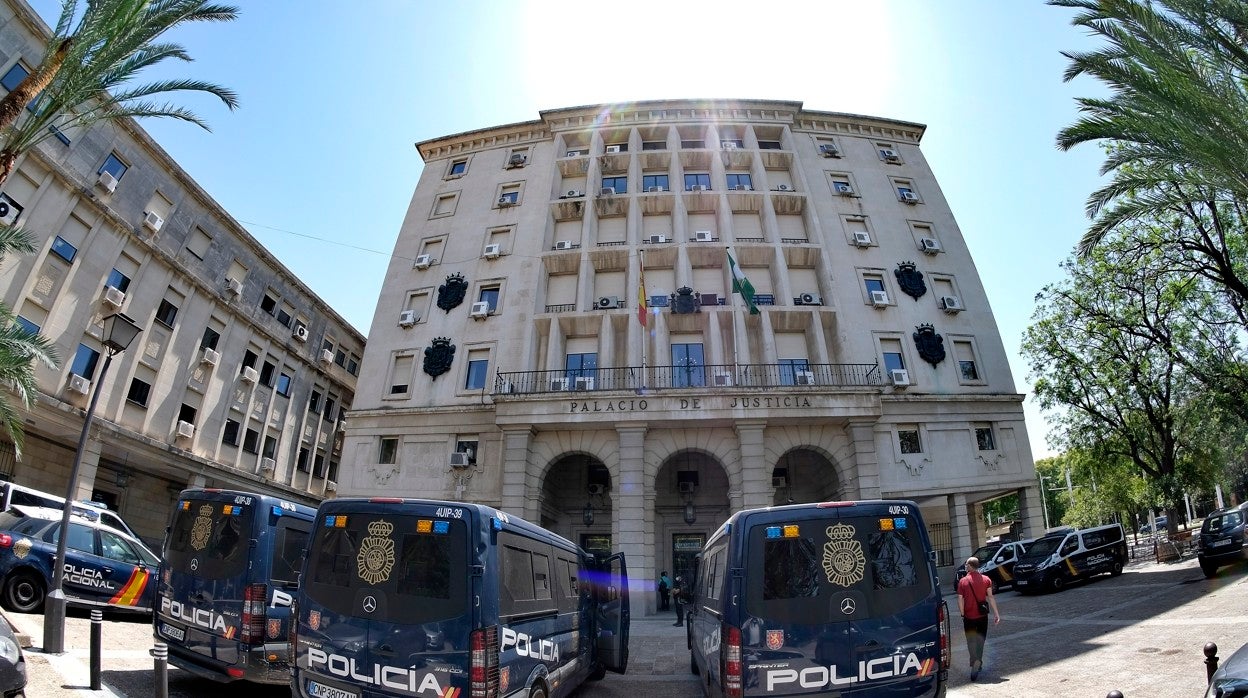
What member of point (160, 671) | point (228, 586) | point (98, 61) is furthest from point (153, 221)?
point (160, 671)

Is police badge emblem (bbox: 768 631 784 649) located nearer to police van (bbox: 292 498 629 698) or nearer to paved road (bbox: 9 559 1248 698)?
police van (bbox: 292 498 629 698)

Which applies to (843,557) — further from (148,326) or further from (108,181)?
(148,326)

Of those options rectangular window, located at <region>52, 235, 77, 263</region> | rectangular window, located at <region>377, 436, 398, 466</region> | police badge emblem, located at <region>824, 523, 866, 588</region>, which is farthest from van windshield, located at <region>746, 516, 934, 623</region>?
rectangular window, located at <region>52, 235, 77, 263</region>

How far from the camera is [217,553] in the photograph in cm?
749

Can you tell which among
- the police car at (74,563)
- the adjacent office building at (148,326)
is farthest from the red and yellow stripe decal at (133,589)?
the adjacent office building at (148,326)

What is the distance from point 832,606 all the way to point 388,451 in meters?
20.3

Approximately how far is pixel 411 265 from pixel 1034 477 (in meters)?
26.1

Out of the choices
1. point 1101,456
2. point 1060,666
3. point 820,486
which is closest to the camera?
point 1060,666

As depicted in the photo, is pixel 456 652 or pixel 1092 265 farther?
pixel 1092 265

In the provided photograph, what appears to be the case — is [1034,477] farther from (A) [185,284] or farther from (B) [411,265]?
(A) [185,284]

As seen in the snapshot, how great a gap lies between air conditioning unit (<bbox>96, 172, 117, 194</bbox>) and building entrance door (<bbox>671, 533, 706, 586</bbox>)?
24.1 m

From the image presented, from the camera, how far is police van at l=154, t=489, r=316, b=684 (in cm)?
702

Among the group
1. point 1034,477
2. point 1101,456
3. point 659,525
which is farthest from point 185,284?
point 1101,456

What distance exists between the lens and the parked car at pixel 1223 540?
14703 mm
